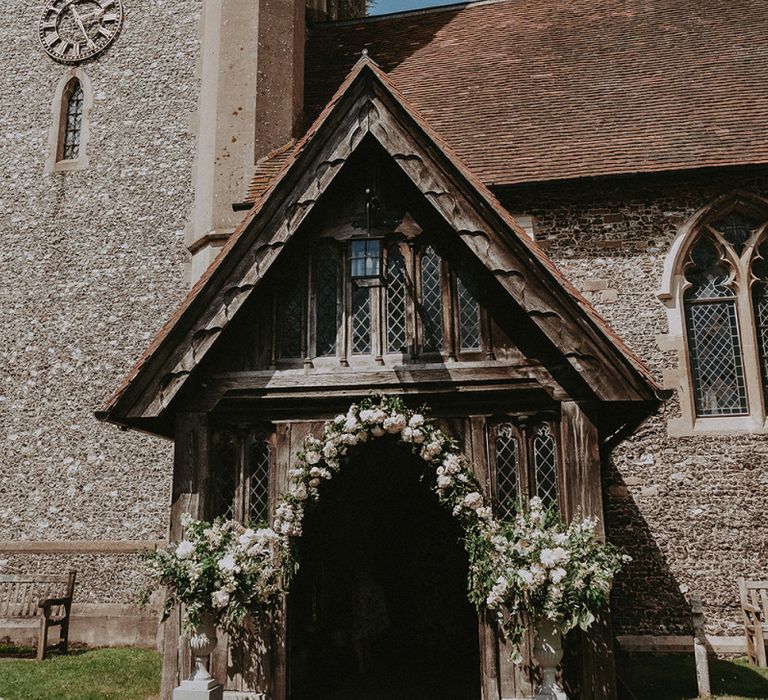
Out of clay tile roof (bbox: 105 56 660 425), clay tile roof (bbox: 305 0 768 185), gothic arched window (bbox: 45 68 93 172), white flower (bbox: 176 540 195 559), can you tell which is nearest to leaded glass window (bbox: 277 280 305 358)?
clay tile roof (bbox: 105 56 660 425)

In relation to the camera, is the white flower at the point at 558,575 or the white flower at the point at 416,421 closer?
the white flower at the point at 558,575

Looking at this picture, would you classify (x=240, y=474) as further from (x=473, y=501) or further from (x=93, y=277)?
(x=93, y=277)

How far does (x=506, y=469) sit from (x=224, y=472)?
2265mm

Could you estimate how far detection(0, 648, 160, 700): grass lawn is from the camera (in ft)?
23.0

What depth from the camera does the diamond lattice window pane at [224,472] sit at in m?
5.79

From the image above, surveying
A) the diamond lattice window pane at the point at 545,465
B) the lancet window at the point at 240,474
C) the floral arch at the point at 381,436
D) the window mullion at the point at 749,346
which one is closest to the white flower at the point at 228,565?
the floral arch at the point at 381,436

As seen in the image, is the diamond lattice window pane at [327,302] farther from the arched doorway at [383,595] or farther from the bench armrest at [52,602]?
the bench armrest at [52,602]

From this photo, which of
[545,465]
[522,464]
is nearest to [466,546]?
[522,464]

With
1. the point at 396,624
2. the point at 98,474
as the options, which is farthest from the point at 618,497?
the point at 98,474

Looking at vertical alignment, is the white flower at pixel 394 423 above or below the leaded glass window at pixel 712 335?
below

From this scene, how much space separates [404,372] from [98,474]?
6.96m

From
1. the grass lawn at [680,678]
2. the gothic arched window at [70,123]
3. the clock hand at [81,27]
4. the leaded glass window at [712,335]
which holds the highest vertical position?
the clock hand at [81,27]

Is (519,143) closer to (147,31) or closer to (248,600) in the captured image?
(147,31)

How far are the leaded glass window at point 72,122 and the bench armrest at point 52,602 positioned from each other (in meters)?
7.27
